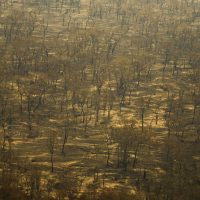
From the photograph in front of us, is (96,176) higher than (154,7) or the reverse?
the reverse

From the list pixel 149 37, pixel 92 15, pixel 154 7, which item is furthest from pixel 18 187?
pixel 154 7

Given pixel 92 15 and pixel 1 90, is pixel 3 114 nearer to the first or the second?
pixel 1 90

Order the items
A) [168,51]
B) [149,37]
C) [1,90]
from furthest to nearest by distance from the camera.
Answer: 1. [149,37]
2. [168,51]
3. [1,90]

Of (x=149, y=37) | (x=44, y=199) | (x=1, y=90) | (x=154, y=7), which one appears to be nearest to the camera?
(x=44, y=199)

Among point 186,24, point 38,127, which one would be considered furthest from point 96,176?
point 186,24

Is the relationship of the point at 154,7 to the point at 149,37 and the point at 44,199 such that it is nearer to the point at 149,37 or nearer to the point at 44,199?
the point at 149,37

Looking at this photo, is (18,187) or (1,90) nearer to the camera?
(18,187)
